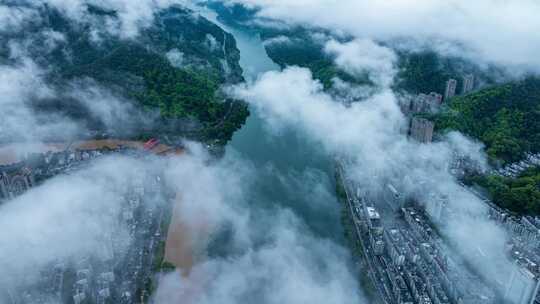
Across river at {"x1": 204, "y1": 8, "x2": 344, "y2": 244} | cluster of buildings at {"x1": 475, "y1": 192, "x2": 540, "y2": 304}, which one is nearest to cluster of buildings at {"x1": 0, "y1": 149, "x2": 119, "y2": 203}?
river at {"x1": 204, "y1": 8, "x2": 344, "y2": 244}

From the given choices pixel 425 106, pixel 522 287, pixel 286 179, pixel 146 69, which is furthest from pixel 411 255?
pixel 146 69

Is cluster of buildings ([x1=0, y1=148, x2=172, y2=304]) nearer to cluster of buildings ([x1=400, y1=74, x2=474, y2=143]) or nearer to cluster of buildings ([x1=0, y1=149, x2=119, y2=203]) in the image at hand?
cluster of buildings ([x1=0, y1=149, x2=119, y2=203])

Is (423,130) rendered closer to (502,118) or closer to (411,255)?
(502,118)

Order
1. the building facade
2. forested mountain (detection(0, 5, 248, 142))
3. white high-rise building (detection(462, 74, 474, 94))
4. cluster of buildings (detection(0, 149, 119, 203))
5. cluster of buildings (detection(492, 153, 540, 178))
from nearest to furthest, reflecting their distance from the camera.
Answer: cluster of buildings (detection(0, 149, 119, 203)) < cluster of buildings (detection(492, 153, 540, 178)) < the building facade < forested mountain (detection(0, 5, 248, 142)) < white high-rise building (detection(462, 74, 474, 94))

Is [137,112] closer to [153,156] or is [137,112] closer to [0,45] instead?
[153,156]

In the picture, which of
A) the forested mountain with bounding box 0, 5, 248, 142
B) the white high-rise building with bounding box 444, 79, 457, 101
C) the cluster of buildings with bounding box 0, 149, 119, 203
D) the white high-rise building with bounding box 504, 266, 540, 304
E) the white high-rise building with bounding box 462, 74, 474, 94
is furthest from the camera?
the white high-rise building with bounding box 462, 74, 474, 94

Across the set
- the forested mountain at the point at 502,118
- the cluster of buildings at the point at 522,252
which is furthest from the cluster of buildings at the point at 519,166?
the cluster of buildings at the point at 522,252
